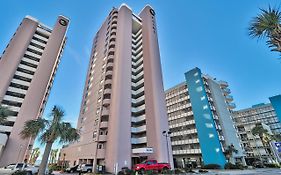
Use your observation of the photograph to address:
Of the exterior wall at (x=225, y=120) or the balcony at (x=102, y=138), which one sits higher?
the exterior wall at (x=225, y=120)

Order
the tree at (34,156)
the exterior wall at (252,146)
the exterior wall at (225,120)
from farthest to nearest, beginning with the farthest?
the exterior wall at (252,146)
the tree at (34,156)
the exterior wall at (225,120)

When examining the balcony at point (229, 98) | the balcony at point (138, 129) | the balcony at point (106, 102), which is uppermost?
the balcony at point (229, 98)

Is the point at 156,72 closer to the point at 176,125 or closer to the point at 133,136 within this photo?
the point at 133,136

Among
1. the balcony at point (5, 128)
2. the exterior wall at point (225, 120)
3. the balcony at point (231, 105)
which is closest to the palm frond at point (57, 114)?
the balcony at point (5, 128)

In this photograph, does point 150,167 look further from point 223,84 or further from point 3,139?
point 223,84

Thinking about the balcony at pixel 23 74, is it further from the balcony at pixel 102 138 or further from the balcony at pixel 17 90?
the balcony at pixel 102 138

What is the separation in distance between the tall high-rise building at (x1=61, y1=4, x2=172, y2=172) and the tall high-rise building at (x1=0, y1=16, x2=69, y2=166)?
13.1 metres

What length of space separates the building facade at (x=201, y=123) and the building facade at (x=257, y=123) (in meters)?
13.4

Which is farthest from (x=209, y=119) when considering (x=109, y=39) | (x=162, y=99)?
(x=109, y=39)

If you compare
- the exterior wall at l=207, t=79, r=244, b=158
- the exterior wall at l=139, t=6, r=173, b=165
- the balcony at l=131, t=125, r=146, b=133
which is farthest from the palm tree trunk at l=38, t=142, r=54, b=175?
the exterior wall at l=207, t=79, r=244, b=158

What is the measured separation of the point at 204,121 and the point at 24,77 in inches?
2237

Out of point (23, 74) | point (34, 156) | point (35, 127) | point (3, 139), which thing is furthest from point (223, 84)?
point (34, 156)

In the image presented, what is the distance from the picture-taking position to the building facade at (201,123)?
4638cm

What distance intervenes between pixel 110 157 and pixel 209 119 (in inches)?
1252
